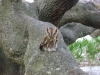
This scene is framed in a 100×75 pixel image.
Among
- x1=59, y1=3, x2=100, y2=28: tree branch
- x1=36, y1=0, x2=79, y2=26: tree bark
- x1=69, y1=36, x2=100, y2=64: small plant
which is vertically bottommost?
x1=69, y1=36, x2=100, y2=64: small plant

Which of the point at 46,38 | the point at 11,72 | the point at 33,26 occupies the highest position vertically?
the point at 46,38

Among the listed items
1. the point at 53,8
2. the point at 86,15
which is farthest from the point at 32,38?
the point at 86,15

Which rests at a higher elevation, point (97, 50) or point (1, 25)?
point (1, 25)

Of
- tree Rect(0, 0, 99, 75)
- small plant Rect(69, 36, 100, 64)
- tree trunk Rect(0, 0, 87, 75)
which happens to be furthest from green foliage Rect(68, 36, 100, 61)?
tree trunk Rect(0, 0, 87, 75)

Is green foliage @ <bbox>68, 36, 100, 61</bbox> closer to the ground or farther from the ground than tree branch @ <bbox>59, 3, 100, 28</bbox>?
closer to the ground

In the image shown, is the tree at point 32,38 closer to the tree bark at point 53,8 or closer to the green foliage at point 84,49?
the tree bark at point 53,8

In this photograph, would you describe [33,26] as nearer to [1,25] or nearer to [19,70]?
[1,25]

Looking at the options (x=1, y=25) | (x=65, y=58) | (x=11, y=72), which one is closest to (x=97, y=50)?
(x=11, y=72)

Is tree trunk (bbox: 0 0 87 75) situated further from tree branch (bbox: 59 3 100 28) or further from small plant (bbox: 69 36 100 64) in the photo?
small plant (bbox: 69 36 100 64)

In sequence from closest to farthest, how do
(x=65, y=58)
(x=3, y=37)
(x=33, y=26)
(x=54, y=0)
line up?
1. (x=65, y=58)
2. (x=33, y=26)
3. (x=3, y=37)
4. (x=54, y=0)
